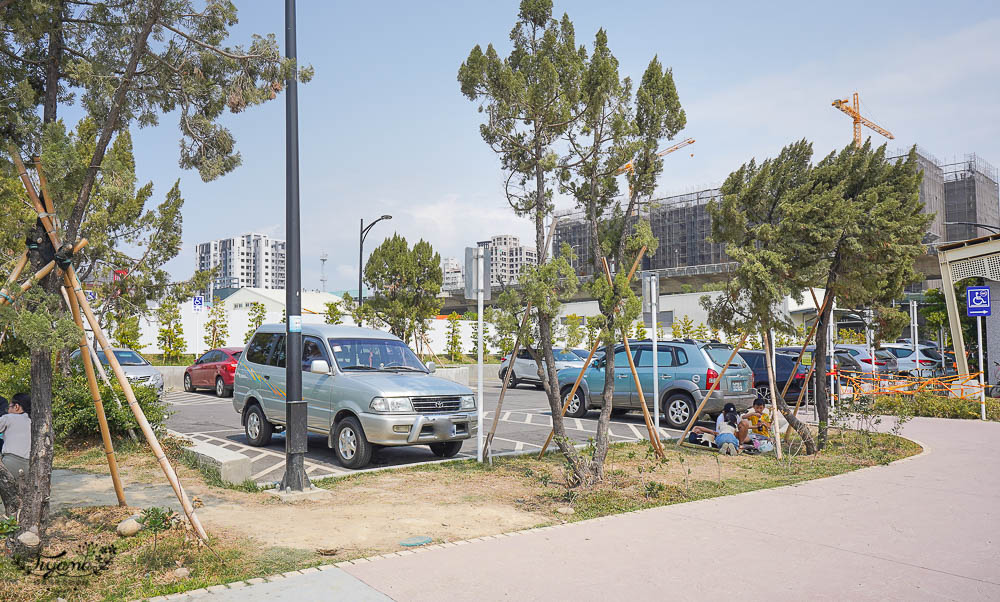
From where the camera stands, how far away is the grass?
5090mm

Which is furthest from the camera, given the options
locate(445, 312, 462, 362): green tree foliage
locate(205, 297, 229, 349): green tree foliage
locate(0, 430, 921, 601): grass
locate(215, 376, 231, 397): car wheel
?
locate(445, 312, 462, 362): green tree foliage

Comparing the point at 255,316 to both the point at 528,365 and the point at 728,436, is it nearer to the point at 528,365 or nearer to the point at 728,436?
the point at 528,365

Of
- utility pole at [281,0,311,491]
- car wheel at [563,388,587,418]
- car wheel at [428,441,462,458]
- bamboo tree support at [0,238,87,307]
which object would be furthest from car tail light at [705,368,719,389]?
bamboo tree support at [0,238,87,307]

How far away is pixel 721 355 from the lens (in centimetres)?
1494

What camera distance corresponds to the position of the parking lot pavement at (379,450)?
33.4 ft

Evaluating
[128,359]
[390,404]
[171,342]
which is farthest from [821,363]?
[171,342]

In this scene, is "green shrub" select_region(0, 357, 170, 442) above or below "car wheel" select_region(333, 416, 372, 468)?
above

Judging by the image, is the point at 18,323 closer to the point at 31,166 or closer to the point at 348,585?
the point at 31,166

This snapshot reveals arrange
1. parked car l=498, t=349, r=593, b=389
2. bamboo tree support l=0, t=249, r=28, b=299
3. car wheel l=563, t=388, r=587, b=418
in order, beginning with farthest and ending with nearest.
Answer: parked car l=498, t=349, r=593, b=389 < car wheel l=563, t=388, r=587, b=418 < bamboo tree support l=0, t=249, r=28, b=299

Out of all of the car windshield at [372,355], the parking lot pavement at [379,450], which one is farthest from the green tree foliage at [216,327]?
the car windshield at [372,355]

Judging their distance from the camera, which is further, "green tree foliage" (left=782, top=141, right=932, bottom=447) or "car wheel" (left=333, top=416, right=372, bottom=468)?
"green tree foliage" (left=782, top=141, right=932, bottom=447)

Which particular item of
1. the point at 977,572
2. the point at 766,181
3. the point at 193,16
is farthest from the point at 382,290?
the point at 977,572

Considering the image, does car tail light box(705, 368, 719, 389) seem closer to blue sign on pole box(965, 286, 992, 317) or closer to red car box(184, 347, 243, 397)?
blue sign on pole box(965, 286, 992, 317)

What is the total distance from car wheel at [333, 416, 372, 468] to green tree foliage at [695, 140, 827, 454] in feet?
18.5
